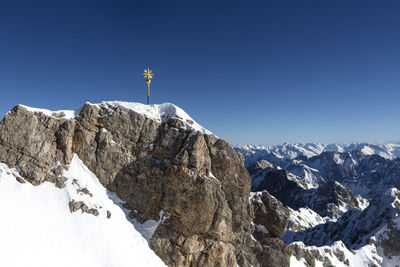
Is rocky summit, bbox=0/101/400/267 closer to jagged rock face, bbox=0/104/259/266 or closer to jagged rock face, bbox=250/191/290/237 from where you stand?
jagged rock face, bbox=0/104/259/266

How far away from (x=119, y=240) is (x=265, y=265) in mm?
31455

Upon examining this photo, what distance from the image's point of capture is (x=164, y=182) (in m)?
39.1

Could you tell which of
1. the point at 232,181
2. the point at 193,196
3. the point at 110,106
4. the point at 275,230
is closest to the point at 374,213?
the point at 275,230

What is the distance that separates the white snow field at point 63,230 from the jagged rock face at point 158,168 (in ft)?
6.97

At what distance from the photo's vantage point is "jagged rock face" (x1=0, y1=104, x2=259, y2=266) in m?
36.0

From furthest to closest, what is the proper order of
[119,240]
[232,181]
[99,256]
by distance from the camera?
[232,181] → [119,240] → [99,256]

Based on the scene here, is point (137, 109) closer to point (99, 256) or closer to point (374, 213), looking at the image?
point (99, 256)

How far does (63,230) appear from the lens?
31156 mm

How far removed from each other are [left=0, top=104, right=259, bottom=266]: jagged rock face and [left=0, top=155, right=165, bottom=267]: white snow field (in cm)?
212

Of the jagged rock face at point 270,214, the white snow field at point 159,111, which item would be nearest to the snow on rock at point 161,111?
the white snow field at point 159,111

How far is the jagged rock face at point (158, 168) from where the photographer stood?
1417 inches

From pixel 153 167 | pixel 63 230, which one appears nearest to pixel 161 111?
pixel 153 167

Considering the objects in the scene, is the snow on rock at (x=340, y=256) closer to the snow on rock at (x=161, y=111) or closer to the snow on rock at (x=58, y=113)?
the snow on rock at (x=161, y=111)

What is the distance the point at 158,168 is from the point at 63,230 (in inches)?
648
